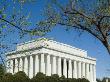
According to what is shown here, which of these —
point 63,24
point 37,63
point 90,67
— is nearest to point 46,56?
point 37,63

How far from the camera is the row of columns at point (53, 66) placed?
119787 millimetres

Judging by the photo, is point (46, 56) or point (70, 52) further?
point (70, 52)

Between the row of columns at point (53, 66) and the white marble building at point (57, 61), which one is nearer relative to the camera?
the white marble building at point (57, 61)

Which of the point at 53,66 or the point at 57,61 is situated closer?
the point at 53,66

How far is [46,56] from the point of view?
121312 mm

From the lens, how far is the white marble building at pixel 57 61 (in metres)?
120

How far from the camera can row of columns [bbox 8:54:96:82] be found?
11979 cm

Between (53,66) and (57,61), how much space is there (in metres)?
4.33

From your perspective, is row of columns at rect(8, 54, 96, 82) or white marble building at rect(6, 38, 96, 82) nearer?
white marble building at rect(6, 38, 96, 82)

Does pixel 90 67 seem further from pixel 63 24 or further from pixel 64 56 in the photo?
pixel 63 24

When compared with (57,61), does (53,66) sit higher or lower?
lower

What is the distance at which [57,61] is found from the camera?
12550cm

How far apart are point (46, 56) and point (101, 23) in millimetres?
98368

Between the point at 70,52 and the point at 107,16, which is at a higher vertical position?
the point at 70,52
